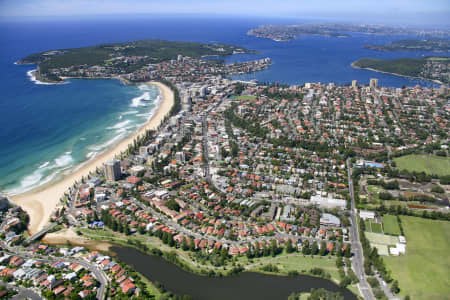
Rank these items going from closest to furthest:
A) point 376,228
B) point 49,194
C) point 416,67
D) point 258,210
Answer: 1. point 376,228
2. point 258,210
3. point 49,194
4. point 416,67

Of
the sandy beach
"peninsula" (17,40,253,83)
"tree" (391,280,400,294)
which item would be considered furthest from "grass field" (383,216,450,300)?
"peninsula" (17,40,253,83)

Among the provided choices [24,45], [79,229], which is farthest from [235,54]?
[79,229]

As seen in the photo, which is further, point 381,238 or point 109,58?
point 109,58

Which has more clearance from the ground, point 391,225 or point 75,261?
point 391,225

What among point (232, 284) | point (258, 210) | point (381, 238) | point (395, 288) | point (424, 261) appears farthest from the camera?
point (258, 210)

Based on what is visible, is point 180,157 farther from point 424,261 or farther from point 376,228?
point 424,261

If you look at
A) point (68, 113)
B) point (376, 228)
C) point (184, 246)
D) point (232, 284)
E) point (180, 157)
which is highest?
point (68, 113)

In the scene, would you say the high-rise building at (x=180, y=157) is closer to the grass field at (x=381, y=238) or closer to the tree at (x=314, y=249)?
the tree at (x=314, y=249)

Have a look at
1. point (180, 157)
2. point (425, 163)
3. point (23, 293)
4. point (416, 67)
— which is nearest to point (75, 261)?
point (23, 293)
